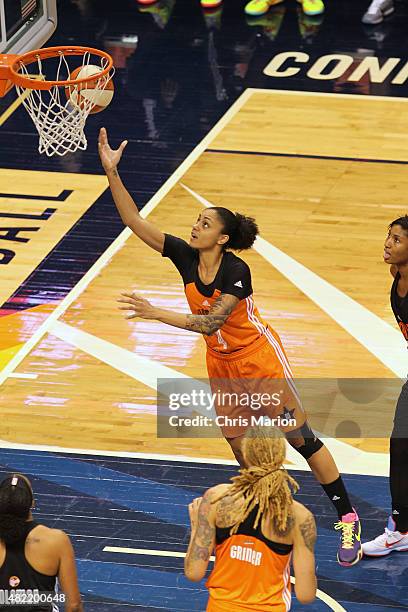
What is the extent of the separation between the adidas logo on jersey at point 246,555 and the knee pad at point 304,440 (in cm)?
194

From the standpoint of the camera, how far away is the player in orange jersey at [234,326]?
6.82 m

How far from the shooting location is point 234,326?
689 centimetres

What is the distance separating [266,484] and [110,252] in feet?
20.2

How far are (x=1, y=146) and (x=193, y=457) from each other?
222 inches

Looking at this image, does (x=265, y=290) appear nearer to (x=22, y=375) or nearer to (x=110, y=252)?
(x=110, y=252)

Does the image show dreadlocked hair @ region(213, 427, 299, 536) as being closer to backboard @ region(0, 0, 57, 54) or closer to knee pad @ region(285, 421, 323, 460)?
knee pad @ region(285, 421, 323, 460)

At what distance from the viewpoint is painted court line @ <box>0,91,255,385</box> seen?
31.0ft

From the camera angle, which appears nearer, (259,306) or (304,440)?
(304,440)

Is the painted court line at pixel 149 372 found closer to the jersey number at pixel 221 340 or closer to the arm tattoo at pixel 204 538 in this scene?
the jersey number at pixel 221 340

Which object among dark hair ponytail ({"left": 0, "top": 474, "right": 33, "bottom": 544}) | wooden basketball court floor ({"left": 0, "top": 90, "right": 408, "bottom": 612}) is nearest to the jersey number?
wooden basketball court floor ({"left": 0, "top": 90, "right": 408, "bottom": 612})

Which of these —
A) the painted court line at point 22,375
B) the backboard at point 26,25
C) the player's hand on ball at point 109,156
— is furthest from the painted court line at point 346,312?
the player's hand on ball at point 109,156

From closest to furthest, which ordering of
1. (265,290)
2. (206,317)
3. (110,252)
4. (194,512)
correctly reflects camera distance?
(194,512) → (206,317) → (265,290) → (110,252)

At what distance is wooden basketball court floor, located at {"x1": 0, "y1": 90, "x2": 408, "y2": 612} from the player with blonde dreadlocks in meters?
1.83

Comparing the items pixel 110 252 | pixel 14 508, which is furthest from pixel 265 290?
pixel 14 508
